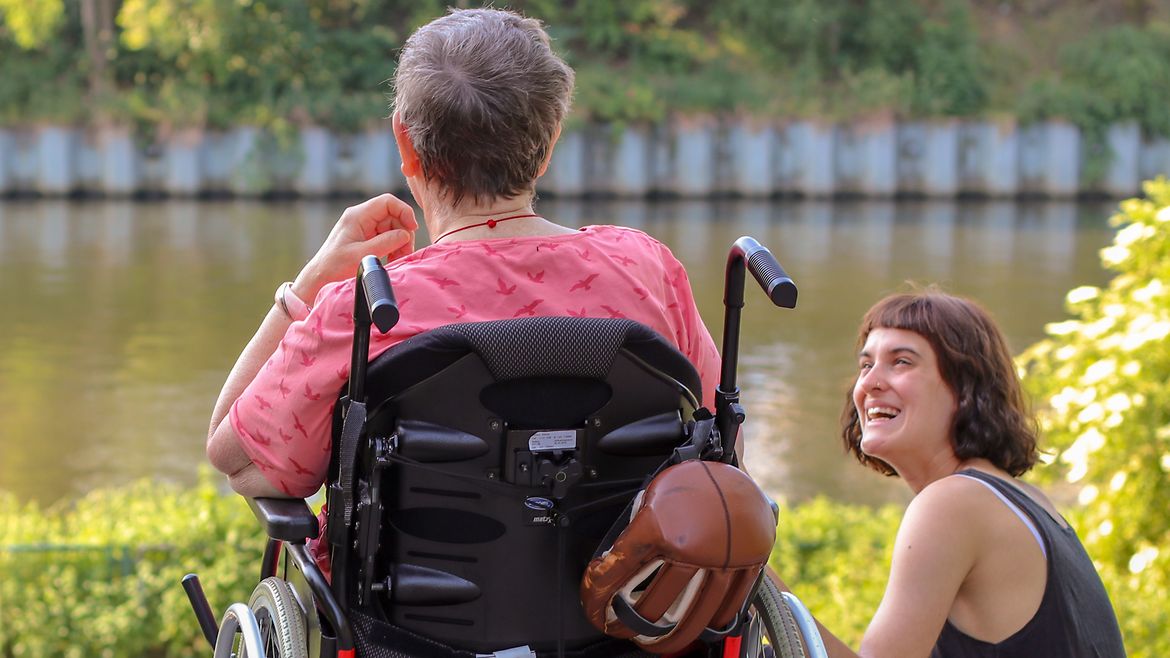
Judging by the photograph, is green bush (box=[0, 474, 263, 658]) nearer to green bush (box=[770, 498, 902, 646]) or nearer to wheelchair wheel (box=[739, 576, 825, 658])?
green bush (box=[770, 498, 902, 646])

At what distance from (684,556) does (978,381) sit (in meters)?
0.71

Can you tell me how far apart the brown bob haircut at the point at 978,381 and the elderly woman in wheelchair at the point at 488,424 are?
39cm

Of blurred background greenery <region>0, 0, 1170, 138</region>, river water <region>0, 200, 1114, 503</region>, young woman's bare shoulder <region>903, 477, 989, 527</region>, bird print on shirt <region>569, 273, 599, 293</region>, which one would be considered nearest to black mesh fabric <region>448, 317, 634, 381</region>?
bird print on shirt <region>569, 273, 599, 293</region>

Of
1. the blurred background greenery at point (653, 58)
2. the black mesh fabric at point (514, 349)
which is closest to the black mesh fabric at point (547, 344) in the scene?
the black mesh fabric at point (514, 349)

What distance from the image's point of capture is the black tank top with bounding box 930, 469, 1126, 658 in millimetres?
1956

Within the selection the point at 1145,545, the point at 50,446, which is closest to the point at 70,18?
the point at 50,446

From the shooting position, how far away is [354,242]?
1.99 m

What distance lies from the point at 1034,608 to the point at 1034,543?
9 cm

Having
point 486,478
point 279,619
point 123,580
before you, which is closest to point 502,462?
point 486,478

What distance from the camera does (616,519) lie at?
1791mm

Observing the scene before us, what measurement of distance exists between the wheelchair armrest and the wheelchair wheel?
56 centimetres

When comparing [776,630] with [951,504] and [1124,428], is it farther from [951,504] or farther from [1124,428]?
[1124,428]

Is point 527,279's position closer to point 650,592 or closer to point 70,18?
point 650,592

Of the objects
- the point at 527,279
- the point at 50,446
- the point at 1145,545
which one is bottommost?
the point at 50,446
